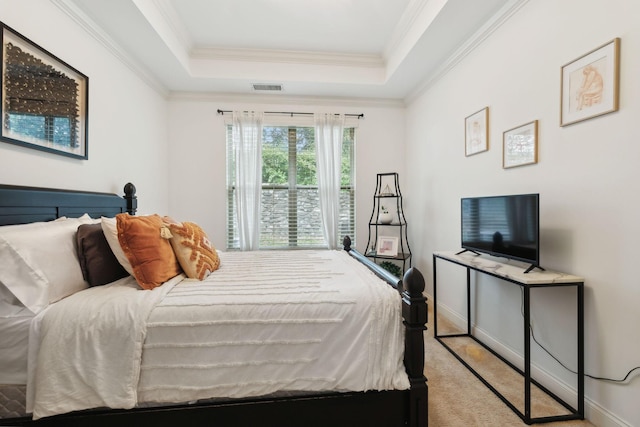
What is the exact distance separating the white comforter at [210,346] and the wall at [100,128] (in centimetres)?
110

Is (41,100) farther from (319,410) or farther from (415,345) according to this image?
(415,345)

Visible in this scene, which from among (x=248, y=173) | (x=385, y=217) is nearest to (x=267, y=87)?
(x=248, y=173)

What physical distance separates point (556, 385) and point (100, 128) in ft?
12.7

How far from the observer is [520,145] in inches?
85.2

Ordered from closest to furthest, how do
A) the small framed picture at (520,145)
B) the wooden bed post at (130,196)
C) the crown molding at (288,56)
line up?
the small framed picture at (520,145), the wooden bed post at (130,196), the crown molding at (288,56)

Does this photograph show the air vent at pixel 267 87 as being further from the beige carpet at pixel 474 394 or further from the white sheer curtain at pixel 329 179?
the beige carpet at pixel 474 394

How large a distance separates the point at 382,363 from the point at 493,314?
158 centimetres

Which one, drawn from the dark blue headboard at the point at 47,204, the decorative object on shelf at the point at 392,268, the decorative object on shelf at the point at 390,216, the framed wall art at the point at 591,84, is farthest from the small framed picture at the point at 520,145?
the dark blue headboard at the point at 47,204

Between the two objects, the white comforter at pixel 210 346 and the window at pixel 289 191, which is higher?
the window at pixel 289 191

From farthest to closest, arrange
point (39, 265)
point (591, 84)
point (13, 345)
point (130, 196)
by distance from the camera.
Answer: point (130, 196) → point (591, 84) → point (39, 265) → point (13, 345)

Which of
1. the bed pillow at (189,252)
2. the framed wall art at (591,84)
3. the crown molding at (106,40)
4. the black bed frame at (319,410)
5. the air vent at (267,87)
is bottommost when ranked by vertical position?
the black bed frame at (319,410)

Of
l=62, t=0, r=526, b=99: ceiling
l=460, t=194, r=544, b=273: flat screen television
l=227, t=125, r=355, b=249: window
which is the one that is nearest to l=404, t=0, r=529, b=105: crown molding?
l=62, t=0, r=526, b=99: ceiling

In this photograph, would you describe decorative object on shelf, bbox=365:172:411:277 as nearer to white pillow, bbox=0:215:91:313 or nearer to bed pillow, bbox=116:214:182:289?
bed pillow, bbox=116:214:182:289

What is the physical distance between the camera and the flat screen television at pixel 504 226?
70.9 inches
